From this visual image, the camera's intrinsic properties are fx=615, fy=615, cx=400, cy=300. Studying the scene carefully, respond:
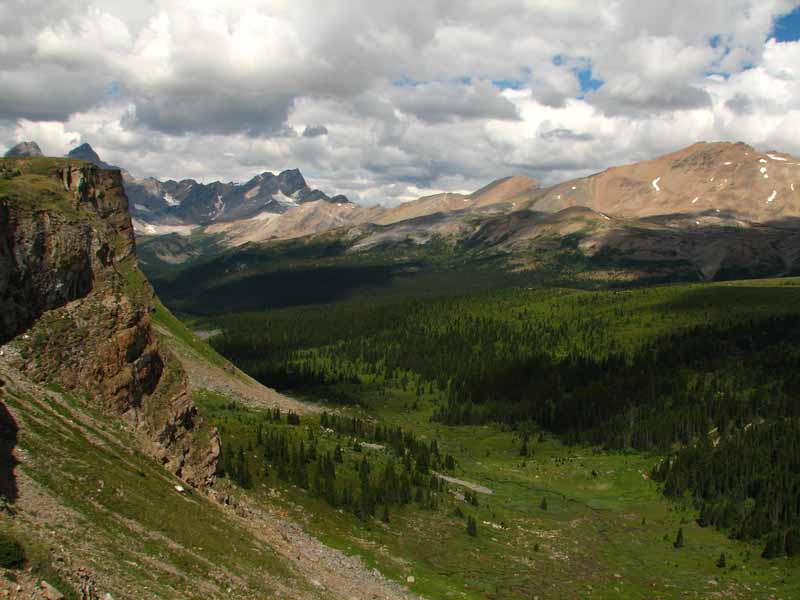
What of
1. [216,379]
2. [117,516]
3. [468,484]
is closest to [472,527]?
[468,484]

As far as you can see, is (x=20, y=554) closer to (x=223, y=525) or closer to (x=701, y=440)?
(x=223, y=525)

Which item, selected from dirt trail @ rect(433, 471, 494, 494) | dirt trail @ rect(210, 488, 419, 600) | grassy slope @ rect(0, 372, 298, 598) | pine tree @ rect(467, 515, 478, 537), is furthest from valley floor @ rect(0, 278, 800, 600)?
pine tree @ rect(467, 515, 478, 537)

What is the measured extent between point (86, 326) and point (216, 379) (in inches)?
3407

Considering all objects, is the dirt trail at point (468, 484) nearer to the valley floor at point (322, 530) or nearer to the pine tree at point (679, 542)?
the valley floor at point (322, 530)

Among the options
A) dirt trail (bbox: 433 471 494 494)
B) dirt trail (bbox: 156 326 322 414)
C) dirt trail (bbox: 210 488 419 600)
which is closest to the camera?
dirt trail (bbox: 210 488 419 600)

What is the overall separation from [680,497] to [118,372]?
9726 cm

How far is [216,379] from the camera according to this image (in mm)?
135875

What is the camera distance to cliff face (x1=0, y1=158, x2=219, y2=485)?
1893 inches

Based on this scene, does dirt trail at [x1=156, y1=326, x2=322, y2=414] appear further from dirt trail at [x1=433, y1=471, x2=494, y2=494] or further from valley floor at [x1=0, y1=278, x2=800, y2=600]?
dirt trail at [x1=433, y1=471, x2=494, y2=494]

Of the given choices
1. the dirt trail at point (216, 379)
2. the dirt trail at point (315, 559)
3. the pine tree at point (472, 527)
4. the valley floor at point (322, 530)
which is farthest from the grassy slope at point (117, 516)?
the dirt trail at point (216, 379)

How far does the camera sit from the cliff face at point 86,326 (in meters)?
48.1

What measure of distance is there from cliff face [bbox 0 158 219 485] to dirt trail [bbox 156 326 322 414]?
68976 millimetres

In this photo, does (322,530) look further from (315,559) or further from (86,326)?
(86,326)

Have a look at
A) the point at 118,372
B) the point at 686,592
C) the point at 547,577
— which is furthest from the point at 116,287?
the point at 686,592
